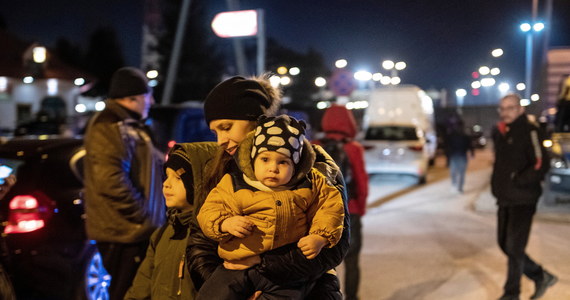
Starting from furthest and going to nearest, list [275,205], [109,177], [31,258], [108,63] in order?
[108,63] → [31,258] → [109,177] → [275,205]

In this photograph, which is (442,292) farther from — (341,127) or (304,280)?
(304,280)

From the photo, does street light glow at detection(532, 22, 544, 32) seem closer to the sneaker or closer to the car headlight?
the car headlight

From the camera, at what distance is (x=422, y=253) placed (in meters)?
7.73

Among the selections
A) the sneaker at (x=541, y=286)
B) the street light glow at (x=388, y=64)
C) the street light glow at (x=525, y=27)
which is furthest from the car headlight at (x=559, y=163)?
the street light glow at (x=388, y=64)

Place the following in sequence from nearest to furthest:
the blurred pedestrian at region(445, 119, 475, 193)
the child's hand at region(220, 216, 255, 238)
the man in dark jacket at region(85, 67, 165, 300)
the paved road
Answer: the child's hand at region(220, 216, 255, 238)
the man in dark jacket at region(85, 67, 165, 300)
the paved road
the blurred pedestrian at region(445, 119, 475, 193)

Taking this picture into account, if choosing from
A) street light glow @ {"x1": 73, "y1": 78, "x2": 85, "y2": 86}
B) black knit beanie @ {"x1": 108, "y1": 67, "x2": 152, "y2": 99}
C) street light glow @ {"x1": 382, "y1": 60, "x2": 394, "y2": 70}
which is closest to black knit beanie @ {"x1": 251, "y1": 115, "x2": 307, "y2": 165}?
black knit beanie @ {"x1": 108, "y1": 67, "x2": 152, "y2": 99}

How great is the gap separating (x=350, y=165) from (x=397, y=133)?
528 inches

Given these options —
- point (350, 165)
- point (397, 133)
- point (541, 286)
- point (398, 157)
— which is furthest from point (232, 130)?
point (397, 133)

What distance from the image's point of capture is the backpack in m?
4.75

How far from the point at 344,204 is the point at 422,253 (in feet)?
18.5

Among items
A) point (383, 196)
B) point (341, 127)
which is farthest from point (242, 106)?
point (383, 196)

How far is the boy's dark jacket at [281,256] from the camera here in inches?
86.8

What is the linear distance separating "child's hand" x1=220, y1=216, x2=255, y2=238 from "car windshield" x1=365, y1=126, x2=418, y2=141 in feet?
51.5

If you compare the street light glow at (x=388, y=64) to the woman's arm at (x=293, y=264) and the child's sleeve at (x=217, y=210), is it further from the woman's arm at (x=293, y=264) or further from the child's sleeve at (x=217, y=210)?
the child's sleeve at (x=217, y=210)
